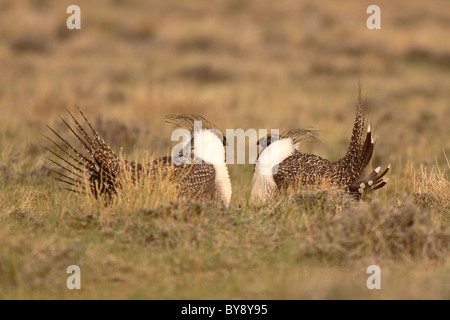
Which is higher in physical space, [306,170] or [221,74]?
[221,74]

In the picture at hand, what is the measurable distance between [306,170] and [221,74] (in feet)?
29.1

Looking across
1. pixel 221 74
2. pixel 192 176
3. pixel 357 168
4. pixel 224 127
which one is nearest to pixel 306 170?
pixel 357 168

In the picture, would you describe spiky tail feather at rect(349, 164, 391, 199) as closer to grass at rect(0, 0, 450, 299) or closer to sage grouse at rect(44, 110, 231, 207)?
grass at rect(0, 0, 450, 299)

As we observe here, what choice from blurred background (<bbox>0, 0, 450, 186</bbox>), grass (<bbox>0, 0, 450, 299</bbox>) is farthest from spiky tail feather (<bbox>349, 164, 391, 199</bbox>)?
blurred background (<bbox>0, 0, 450, 186</bbox>)

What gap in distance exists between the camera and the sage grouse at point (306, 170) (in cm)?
613

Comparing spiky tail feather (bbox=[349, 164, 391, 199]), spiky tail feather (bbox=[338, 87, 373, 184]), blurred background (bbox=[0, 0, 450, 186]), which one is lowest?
spiky tail feather (bbox=[349, 164, 391, 199])

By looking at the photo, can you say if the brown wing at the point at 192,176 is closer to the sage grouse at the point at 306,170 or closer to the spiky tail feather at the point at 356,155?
the sage grouse at the point at 306,170

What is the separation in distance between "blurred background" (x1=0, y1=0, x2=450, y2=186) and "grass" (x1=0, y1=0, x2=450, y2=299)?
0.05 meters

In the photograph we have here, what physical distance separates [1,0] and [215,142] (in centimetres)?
1709

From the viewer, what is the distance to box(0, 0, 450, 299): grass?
14.7ft

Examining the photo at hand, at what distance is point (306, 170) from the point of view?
6.25 meters

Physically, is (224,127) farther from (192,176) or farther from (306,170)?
(192,176)
